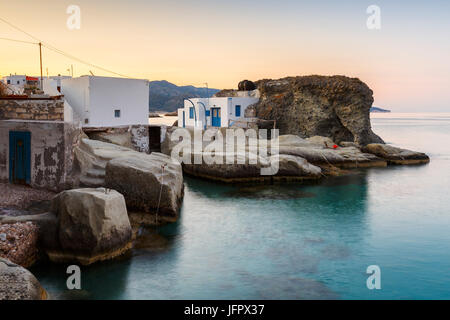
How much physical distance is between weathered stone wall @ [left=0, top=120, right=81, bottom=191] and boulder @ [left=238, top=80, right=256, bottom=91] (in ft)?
128

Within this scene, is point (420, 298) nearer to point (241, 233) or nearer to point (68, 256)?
point (241, 233)

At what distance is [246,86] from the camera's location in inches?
2030

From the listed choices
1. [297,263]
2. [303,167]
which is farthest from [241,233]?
[303,167]

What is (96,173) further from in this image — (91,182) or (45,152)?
(45,152)

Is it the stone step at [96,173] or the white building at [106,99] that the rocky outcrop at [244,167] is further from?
the stone step at [96,173]

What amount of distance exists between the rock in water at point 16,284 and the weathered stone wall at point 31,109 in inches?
321

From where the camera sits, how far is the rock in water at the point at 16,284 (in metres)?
7.55

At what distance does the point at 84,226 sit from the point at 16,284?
2818mm

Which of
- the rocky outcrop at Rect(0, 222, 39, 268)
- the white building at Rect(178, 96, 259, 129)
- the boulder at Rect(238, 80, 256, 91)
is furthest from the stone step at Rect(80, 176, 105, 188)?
the boulder at Rect(238, 80, 256, 91)

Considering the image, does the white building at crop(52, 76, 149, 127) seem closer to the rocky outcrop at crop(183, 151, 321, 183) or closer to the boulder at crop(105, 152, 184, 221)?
the rocky outcrop at crop(183, 151, 321, 183)

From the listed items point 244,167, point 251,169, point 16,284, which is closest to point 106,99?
point 244,167

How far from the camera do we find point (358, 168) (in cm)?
3067

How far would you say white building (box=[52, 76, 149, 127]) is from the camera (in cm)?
2795

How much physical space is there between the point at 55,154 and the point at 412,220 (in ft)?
43.2
